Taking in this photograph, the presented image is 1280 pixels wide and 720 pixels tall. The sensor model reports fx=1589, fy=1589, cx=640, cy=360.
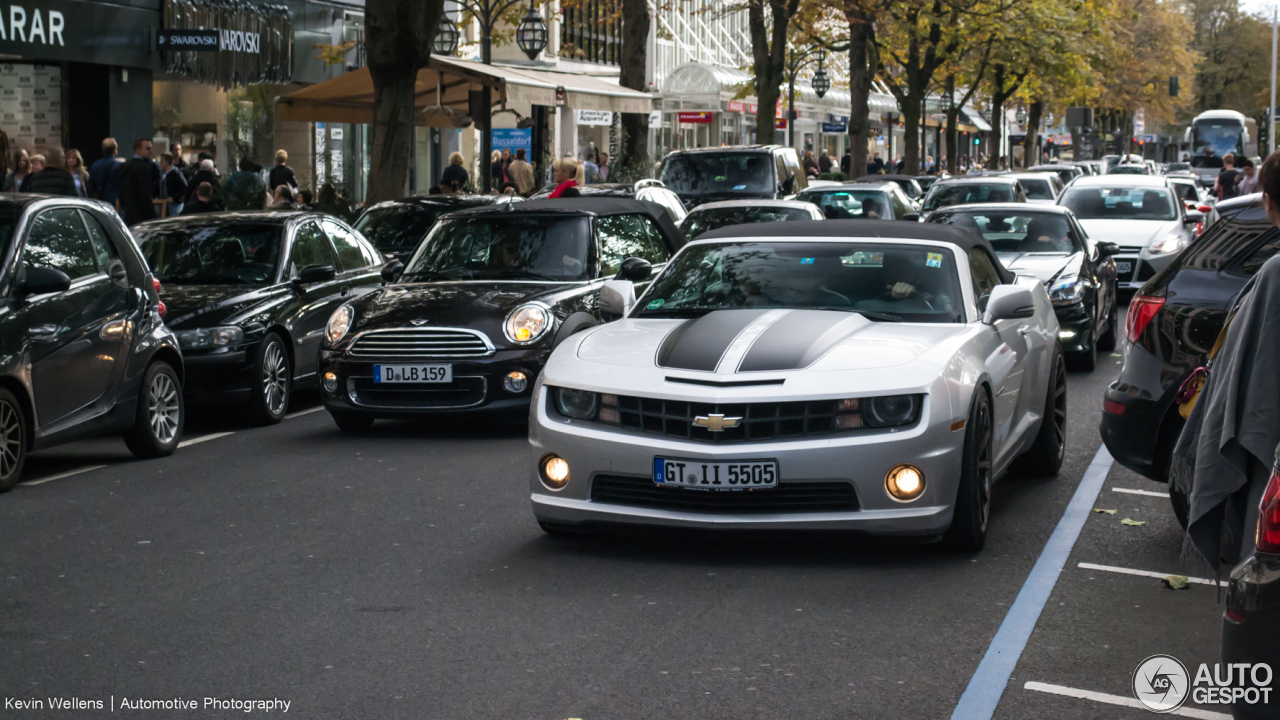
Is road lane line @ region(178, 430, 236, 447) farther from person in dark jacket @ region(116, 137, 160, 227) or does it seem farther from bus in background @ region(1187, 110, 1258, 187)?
bus in background @ region(1187, 110, 1258, 187)

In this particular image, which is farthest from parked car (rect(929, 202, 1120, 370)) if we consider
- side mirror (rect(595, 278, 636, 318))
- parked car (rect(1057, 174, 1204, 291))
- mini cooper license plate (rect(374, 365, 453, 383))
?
side mirror (rect(595, 278, 636, 318))

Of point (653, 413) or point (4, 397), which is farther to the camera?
point (4, 397)

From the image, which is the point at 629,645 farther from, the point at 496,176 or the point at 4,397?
the point at 496,176

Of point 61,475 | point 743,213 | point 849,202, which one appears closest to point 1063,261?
point 743,213

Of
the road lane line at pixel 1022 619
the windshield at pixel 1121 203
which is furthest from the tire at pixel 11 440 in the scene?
the windshield at pixel 1121 203

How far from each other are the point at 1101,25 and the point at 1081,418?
4314 cm

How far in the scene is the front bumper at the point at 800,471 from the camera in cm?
632

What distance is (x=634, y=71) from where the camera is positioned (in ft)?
93.7

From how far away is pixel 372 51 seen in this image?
18.3 metres

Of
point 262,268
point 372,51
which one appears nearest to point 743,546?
point 262,268

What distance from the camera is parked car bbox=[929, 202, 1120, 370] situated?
13852mm

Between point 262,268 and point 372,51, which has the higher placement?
point 372,51

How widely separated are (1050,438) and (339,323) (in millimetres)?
4901

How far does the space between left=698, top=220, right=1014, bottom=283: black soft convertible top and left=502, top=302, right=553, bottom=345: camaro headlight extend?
2.39 metres
